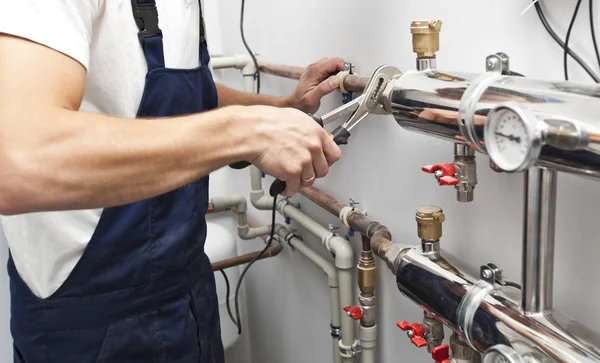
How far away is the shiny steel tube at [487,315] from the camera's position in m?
0.54

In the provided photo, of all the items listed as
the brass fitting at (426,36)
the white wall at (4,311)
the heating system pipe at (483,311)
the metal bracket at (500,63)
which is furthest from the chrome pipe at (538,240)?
the white wall at (4,311)

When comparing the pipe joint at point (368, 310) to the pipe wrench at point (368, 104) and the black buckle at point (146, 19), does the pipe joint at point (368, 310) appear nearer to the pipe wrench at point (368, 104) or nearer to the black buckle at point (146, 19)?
the pipe wrench at point (368, 104)

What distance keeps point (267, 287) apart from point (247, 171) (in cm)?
32

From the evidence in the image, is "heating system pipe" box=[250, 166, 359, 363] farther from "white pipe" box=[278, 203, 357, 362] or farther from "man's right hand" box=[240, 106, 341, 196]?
"man's right hand" box=[240, 106, 341, 196]

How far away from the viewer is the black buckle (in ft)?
2.50

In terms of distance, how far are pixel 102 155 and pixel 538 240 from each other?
421mm

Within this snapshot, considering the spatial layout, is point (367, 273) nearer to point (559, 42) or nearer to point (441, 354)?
point (441, 354)

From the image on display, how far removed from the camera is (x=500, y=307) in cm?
61

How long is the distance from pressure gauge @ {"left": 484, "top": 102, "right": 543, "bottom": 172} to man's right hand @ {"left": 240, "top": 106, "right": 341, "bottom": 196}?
0.21 meters

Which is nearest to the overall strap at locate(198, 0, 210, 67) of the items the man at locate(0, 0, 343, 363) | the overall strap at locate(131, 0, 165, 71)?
the man at locate(0, 0, 343, 363)

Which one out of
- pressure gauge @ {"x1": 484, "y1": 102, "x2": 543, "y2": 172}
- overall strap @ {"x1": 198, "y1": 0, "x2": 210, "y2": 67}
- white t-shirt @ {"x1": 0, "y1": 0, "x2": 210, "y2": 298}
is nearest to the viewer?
pressure gauge @ {"x1": 484, "y1": 102, "x2": 543, "y2": 172}

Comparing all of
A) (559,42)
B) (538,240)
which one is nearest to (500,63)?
(559,42)

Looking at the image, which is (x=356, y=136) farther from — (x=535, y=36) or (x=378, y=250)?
(x=535, y=36)

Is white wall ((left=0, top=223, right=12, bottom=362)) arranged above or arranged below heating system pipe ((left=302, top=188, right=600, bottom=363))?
below
